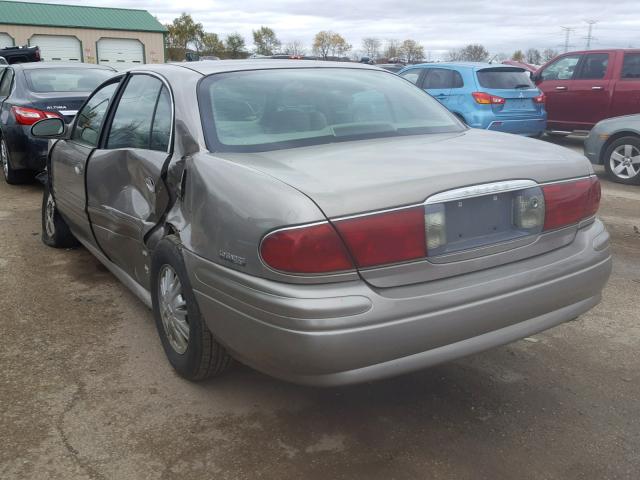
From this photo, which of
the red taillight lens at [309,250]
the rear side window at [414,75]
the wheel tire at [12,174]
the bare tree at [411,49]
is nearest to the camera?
the red taillight lens at [309,250]

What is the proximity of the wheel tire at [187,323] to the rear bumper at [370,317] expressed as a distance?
0.55 feet

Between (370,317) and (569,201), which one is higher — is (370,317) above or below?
below

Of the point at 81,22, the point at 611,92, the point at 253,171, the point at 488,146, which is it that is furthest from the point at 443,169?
the point at 81,22

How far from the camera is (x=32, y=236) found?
604cm

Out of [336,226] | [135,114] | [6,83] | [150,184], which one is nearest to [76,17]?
[6,83]

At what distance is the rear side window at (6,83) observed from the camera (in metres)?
8.66

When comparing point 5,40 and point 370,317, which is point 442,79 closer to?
point 370,317

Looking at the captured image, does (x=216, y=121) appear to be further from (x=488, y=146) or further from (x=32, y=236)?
(x=32, y=236)

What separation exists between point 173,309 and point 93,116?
192 centimetres

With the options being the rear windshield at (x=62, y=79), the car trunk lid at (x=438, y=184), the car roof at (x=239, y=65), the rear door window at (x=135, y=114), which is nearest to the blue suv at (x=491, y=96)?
the rear windshield at (x=62, y=79)

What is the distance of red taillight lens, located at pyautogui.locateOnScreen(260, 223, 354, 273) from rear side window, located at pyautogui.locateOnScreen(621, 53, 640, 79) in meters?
10.5

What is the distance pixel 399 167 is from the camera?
8.35ft

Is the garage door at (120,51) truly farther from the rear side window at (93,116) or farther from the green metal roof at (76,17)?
the rear side window at (93,116)

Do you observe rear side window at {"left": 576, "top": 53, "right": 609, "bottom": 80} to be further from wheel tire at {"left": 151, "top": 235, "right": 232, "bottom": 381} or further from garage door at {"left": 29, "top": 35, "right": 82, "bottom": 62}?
garage door at {"left": 29, "top": 35, "right": 82, "bottom": 62}
